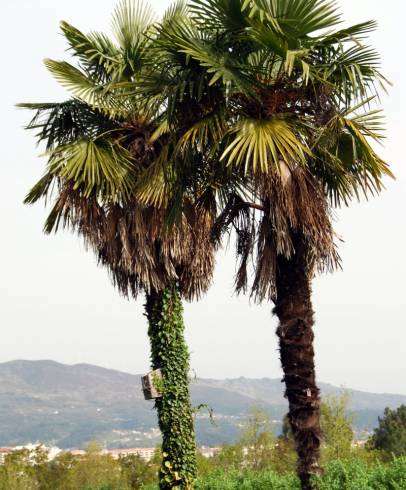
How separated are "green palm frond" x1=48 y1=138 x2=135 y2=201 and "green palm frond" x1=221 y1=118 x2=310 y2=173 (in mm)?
4864

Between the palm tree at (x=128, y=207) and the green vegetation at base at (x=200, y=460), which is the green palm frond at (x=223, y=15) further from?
the green vegetation at base at (x=200, y=460)

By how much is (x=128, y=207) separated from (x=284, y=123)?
5.89m

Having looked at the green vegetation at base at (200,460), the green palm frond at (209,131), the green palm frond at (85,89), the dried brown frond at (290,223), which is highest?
the green palm frond at (85,89)

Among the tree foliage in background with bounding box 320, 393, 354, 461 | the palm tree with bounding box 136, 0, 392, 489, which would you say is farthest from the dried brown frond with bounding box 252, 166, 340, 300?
the tree foliage in background with bounding box 320, 393, 354, 461

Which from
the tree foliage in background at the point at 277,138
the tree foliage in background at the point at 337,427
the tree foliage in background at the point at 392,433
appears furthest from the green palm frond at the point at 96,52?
the tree foliage in background at the point at 392,433

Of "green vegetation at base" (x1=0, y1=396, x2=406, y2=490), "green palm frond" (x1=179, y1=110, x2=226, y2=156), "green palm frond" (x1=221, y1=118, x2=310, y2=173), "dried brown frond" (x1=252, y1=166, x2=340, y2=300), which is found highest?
"green palm frond" (x1=179, y1=110, x2=226, y2=156)

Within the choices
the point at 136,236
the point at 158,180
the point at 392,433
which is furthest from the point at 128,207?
the point at 392,433

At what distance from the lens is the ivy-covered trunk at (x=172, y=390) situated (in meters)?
15.2

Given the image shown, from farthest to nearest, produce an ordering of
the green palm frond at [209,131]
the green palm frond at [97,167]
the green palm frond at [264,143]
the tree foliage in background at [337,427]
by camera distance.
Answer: the tree foliage in background at [337,427]
the green palm frond at [97,167]
the green palm frond at [209,131]
the green palm frond at [264,143]

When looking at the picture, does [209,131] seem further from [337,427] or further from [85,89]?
[337,427]

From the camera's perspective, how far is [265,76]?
10.1 m

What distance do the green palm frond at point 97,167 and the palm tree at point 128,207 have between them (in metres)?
0.02

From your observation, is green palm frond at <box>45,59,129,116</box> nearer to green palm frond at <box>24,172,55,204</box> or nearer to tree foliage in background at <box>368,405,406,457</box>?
green palm frond at <box>24,172,55,204</box>

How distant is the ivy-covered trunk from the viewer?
1525 cm
